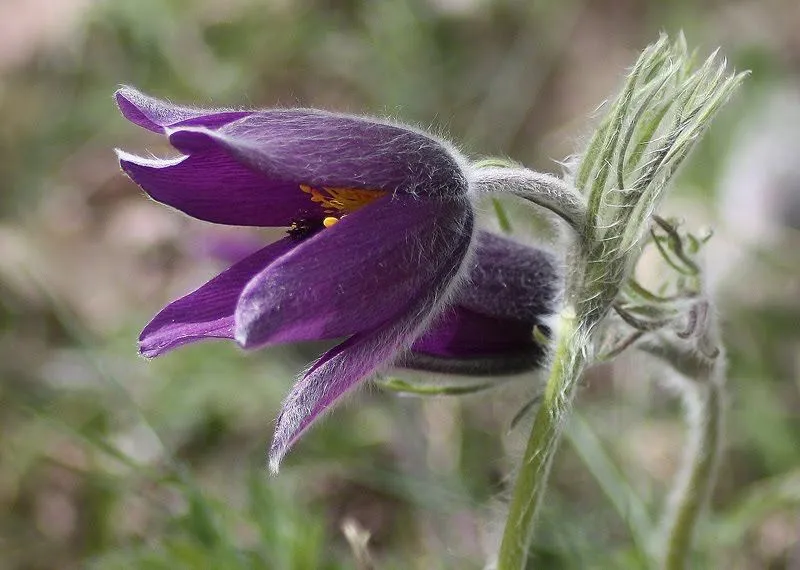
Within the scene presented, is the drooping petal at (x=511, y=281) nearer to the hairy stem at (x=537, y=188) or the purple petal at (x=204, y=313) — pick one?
the hairy stem at (x=537, y=188)

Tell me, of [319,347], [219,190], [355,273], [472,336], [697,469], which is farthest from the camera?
[319,347]

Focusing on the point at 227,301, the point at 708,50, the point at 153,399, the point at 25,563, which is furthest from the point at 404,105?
the point at 227,301

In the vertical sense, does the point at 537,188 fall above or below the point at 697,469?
above

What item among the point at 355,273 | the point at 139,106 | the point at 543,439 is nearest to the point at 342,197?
the point at 355,273

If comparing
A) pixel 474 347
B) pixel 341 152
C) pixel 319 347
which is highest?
pixel 341 152

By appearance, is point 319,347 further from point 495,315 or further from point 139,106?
point 139,106

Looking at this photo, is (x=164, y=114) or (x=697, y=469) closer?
(x=164, y=114)

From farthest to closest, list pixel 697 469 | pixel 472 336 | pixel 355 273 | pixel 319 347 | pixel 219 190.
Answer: pixel 319 347 < pixel 697 469 < pixel 472 336 < pixel 219 190 < pixel 355 273

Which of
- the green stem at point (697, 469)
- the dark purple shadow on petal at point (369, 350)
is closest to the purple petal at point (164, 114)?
the dark purple shadow on petal at point (369, 350)
